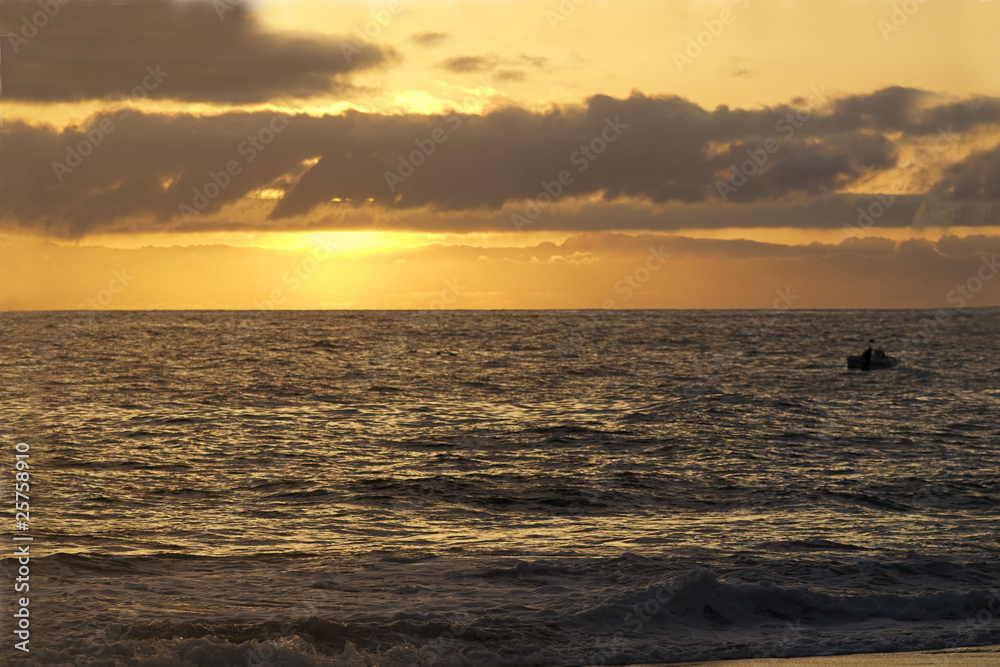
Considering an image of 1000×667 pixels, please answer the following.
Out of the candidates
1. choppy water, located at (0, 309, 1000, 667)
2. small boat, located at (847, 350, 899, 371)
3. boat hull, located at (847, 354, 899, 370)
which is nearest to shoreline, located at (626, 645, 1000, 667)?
choppy water, located at (0, 309, 1000, 667)

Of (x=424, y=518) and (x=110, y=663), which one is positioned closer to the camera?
(x=110, y=663)

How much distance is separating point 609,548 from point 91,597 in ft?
28.0

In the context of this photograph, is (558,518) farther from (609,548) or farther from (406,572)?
(406,572)

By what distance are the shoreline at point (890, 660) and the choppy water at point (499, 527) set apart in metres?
0.31

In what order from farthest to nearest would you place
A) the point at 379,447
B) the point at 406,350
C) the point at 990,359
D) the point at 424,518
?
the point at 406,350 < the point at 990,359 < the point at 379,447 < the point at 424,518

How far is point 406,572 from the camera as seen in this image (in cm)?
1377

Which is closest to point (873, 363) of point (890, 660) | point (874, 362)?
point (874, 362)

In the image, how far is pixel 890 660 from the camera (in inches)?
395

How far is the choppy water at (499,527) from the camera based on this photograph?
1099 cm

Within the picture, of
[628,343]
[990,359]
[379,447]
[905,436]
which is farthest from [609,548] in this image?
[628,343]

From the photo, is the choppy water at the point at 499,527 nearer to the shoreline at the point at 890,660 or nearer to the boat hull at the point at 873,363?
the shoreline at the point at 890,660

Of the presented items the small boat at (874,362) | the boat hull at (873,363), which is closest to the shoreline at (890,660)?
the small boat at (874,362)

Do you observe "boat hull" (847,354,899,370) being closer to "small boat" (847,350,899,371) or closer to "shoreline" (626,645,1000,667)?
"small boat" (847,350,899,371)

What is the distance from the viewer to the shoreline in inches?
388
